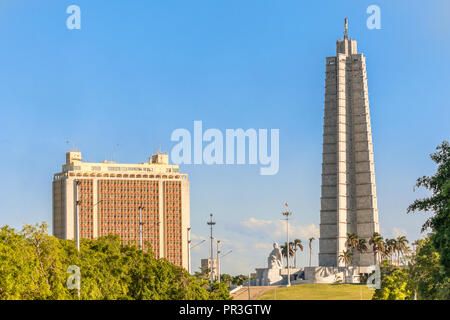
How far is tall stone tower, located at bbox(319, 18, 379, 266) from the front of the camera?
577 ft

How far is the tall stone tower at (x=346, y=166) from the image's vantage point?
175750 millimetres

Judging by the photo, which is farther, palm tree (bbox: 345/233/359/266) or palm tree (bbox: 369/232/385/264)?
palm tree (bbox: 369/232/385/264)

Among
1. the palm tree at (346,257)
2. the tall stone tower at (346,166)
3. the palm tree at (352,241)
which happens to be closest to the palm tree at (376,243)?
the tall stone tower at (346,166)

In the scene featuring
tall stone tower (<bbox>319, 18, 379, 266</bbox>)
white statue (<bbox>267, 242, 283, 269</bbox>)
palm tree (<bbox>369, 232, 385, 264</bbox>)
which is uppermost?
tall stone tower (<bbox>319, 18, 379, 266</bbox>)

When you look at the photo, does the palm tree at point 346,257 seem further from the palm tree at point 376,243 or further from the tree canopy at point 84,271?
the tree canopy at point 84,271

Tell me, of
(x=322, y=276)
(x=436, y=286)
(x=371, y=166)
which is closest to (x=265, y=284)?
(x=322, y=276)

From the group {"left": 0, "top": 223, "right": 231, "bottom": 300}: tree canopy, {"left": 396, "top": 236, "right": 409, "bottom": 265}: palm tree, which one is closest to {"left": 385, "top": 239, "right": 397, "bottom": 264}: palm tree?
{"left": 396, "top": 236, "right": 409, "bottom": 265}: palm tree

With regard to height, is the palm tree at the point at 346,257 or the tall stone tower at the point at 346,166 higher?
the tall stone tower at the point at 346,166

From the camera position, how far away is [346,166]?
176m

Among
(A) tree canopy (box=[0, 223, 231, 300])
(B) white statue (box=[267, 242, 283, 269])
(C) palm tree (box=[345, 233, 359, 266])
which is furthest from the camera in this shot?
(B) white statue (box=[267, 242, 283, 269])

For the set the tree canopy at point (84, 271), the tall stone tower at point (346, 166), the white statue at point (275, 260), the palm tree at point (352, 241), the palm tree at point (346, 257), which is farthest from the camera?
the white statue at point (275, 260)

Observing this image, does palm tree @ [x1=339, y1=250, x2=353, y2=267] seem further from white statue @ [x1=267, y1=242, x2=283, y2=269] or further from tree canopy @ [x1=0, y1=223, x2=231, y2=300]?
tree canopy @ [x1=0, y1=223, x2=231, y2=300]

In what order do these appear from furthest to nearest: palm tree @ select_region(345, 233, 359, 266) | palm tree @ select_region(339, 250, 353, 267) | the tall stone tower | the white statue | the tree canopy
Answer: the white statue
the tall stone tower
palm tree @ select_region(339, 250, 353, 267)
palm tree @ select_region(345, 233, 359, 266)
the tree canopy
